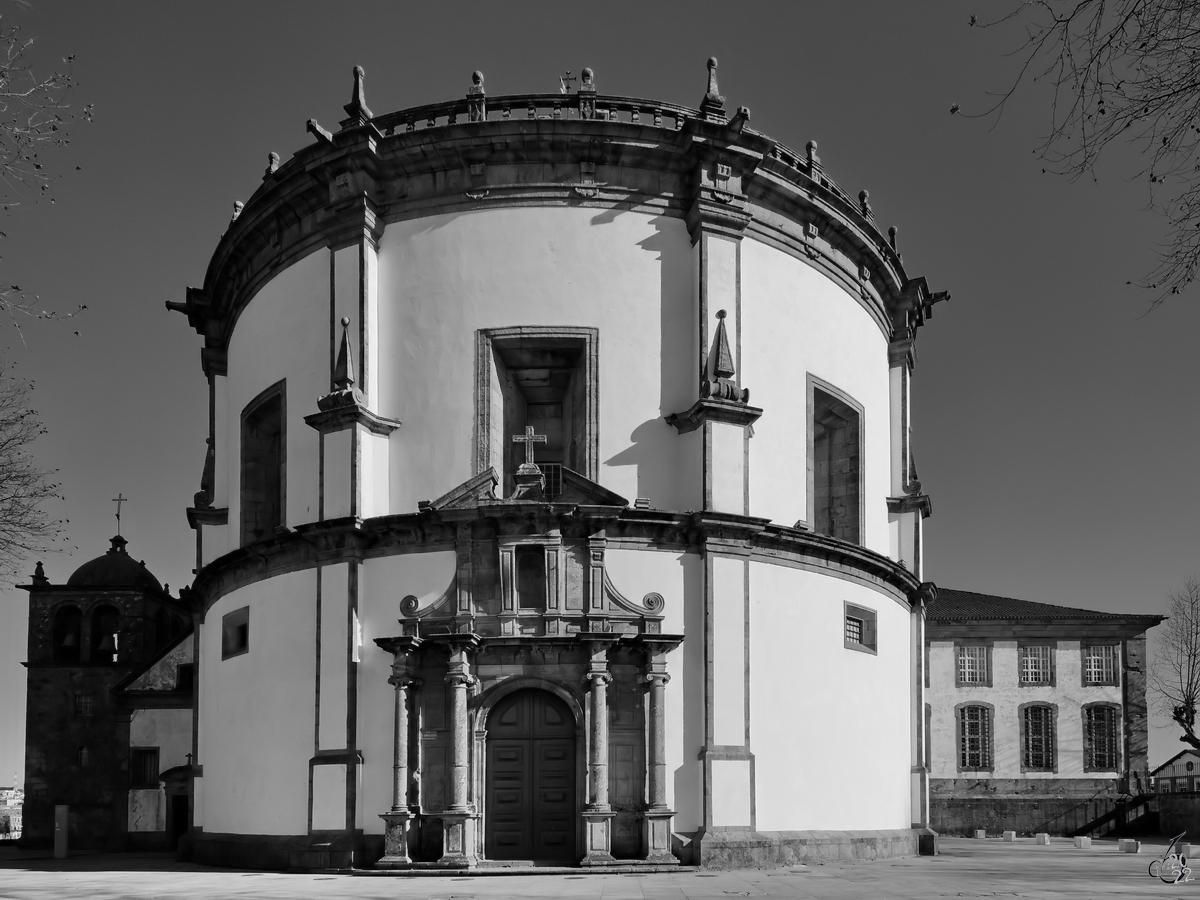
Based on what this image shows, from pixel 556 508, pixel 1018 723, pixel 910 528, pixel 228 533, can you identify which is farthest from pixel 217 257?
pixel 1018 723

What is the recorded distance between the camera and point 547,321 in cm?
2595

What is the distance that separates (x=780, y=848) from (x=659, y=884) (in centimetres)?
485

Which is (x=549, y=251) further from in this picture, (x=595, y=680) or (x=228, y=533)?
(x=228, y=533)

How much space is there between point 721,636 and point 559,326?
20.9ft

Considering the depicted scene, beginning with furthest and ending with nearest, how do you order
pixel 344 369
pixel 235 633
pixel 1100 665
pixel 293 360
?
pixel 1100 665
pixel 235 633
pixel 293 360
pixel 344 369

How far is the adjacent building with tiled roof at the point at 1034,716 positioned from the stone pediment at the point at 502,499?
31726 mm

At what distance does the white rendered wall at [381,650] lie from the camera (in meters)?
24.5

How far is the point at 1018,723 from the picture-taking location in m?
54.1

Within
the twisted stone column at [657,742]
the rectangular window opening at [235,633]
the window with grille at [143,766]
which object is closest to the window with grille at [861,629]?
the twisted stone column at [657,742]

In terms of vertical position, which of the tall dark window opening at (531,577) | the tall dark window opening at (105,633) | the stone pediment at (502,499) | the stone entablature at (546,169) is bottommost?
the tall dark window opening at (105,633)

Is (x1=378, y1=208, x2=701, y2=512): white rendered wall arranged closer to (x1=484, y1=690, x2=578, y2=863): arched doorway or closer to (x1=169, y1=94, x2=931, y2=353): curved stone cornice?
(x1=169, y1=94, x2=931, y2=353): curved stone cornice

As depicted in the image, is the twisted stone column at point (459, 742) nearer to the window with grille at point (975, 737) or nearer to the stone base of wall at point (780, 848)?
the stone base of wall at point (780, 848)

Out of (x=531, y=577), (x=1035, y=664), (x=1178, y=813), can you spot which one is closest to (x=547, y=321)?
(x=531, y=577)

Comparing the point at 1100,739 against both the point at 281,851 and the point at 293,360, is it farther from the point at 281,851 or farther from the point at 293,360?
the point at 293,360
